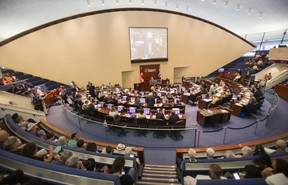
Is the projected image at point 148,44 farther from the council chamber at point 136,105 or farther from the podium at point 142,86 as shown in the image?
the podium at point 142,86

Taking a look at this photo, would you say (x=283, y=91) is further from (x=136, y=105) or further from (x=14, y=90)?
(x=14, y=90)

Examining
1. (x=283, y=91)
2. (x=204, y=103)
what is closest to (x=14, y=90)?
(x=204, y=103)

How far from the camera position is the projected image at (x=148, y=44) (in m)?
15.6

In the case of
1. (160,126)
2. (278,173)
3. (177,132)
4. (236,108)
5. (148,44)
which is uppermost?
(148,44)

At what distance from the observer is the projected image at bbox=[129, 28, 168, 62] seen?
15.6 metres

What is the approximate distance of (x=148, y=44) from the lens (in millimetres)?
16031

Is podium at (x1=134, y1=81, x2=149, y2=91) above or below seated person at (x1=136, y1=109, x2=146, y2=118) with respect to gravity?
below

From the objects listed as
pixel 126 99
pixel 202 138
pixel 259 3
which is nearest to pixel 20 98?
pixel 126 99

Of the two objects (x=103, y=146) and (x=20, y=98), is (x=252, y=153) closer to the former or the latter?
(x=103, y=146)

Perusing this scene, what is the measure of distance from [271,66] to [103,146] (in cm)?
1986

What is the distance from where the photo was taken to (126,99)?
33.4 feet

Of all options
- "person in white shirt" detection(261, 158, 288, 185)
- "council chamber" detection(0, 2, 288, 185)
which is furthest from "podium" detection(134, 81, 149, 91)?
"person in white shirt" detection(261, 158, 288, 185)

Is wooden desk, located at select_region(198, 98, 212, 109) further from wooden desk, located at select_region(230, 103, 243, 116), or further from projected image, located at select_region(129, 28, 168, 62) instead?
projected image, located at select_region(129, 28, 168, 62)

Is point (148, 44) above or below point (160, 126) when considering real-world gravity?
above
